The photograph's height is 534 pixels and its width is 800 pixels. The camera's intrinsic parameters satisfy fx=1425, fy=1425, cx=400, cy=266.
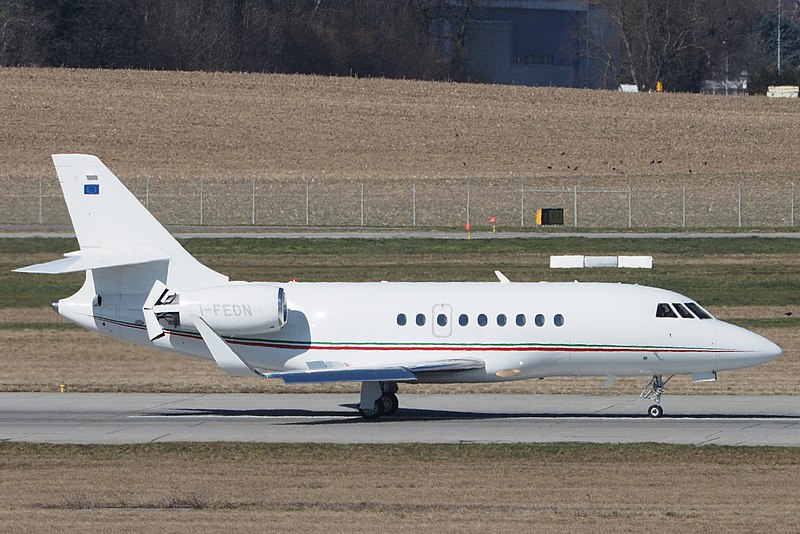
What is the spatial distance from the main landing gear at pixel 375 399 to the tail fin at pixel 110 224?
12.3 feet

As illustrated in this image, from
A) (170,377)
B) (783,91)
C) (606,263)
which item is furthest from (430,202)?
(783,91)

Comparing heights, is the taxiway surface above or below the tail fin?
below

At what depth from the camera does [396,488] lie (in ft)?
69.7

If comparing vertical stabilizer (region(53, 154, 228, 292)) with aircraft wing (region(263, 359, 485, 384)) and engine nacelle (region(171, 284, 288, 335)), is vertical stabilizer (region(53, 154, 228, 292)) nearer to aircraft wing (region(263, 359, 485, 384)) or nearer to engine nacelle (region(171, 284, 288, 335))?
engine nacelle (region(171, 284, 288, 335))

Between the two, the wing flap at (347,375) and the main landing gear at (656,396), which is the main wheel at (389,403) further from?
the main landing gear at (656,396)

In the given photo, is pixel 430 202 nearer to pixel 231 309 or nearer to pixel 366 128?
pixel 366 128

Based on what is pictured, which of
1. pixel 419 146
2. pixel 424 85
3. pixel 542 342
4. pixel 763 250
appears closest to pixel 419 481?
pixel 542 342

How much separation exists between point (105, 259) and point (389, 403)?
251 inches

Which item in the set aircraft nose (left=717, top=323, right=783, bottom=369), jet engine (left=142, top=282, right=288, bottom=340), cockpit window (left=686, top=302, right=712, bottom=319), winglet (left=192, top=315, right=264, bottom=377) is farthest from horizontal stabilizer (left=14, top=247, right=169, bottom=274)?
aircraft nose (left=717, top=323, right=783, bottom=369)

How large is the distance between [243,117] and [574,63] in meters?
73.3

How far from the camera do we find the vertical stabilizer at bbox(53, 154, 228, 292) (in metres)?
28.7

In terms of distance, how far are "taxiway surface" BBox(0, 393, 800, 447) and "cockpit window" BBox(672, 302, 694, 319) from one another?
206 centimetres

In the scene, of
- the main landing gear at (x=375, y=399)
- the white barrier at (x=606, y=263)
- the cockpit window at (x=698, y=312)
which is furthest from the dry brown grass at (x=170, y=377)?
the white barrier at (x=606, y=263)

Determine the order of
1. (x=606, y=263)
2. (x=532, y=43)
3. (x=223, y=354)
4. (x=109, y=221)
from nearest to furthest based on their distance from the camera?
1. (x=223, y=354)
2. (x=109, y=221)
3. (x=606, y=263)
4. (x=532, y=43)
